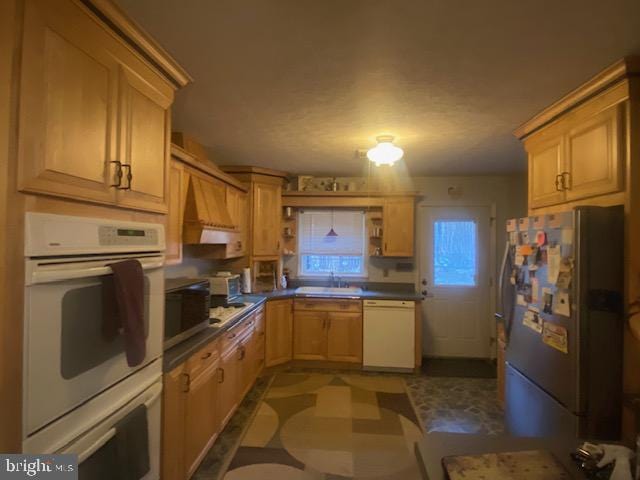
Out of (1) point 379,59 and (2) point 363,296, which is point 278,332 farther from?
(1) point 379,59

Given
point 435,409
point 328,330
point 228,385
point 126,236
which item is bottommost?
point 435,409

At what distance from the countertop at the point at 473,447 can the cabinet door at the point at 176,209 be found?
1885mm

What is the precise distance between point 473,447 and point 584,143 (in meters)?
1.79

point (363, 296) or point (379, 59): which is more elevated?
point (379, 59)

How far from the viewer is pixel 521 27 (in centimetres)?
139

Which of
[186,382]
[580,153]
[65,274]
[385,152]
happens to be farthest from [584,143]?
[186,382]

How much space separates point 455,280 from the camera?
174 inches

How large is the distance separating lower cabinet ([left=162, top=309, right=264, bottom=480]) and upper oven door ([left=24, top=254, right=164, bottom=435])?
0.59 m

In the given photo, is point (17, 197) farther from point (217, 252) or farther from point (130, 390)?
point (217, 252)

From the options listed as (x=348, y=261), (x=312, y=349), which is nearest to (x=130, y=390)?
(x=312, y=349)

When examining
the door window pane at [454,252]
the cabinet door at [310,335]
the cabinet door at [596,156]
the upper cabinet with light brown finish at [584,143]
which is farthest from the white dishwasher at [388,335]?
the cabinet door at [596,156]

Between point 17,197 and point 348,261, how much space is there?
389 centimetres

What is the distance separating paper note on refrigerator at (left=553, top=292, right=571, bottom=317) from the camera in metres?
1.73

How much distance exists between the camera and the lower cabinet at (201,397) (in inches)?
70.3
